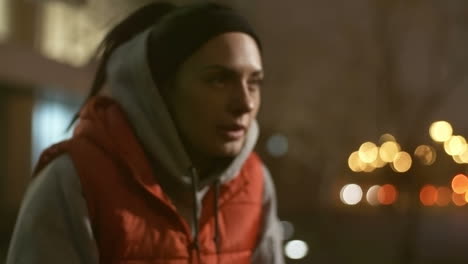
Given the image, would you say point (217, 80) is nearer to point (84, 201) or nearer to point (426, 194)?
point (84, 201)

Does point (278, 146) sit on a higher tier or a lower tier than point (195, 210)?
lower

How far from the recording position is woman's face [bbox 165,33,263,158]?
6.59ft

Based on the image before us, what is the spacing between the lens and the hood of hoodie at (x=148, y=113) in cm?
203

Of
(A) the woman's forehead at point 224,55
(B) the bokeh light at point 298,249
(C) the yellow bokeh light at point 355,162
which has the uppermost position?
(A) the woman's forehead at point 224,55

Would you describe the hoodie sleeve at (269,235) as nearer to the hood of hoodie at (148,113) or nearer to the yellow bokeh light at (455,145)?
the hood of hoodie at (148,113)

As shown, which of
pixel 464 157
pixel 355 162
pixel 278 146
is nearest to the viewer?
pixel 464 157

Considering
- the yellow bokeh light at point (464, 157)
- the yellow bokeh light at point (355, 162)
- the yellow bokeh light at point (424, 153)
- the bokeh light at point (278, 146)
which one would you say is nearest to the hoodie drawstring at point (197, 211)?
the yellow bokeh light at point (424, 153)

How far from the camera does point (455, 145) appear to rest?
9.71 meters

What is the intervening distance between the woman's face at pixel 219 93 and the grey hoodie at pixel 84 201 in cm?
6

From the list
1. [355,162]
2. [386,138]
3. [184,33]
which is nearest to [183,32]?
[184,33]

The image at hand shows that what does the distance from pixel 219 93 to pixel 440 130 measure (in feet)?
21.6

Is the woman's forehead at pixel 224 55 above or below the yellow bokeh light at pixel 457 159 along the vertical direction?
above

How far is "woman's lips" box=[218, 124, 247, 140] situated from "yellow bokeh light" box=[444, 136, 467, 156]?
288 inches

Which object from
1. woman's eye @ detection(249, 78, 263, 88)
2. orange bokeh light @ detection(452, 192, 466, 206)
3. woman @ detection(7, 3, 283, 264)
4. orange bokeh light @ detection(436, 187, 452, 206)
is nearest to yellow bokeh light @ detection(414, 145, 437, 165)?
woman @ detection(7, 3, 283, 264)
